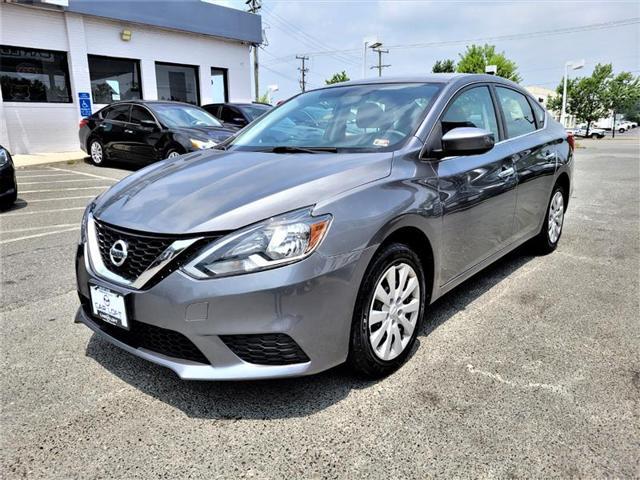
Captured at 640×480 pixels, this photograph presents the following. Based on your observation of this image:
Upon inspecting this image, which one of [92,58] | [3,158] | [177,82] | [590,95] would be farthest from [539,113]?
[590,95]

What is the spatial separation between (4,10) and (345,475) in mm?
14669

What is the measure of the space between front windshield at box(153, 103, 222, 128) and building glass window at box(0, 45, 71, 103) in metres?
5.95

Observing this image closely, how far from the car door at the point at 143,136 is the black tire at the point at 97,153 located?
1.47 metres

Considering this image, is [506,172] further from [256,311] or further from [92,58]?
[92,58]

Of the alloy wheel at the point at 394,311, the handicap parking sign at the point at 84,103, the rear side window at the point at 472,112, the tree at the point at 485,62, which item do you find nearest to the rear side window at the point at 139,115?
the handicap parking sign at the point at 84,103

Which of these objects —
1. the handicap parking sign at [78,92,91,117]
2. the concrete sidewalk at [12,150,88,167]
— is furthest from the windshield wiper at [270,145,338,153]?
the handicap parking sign at [78,92,91,117]

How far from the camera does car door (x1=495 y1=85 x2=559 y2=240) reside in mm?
3836

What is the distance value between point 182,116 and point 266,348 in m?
8.37

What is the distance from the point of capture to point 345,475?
76.0 inches

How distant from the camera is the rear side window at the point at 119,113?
1015 cm

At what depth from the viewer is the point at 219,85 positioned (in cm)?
1869

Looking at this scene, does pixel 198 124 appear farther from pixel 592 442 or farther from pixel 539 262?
pixel 592 442

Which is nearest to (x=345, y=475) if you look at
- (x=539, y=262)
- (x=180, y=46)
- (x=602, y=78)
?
(x=539, y=262)

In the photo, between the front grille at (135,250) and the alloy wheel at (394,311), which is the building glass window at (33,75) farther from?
the alloy wheel at (394,311)
